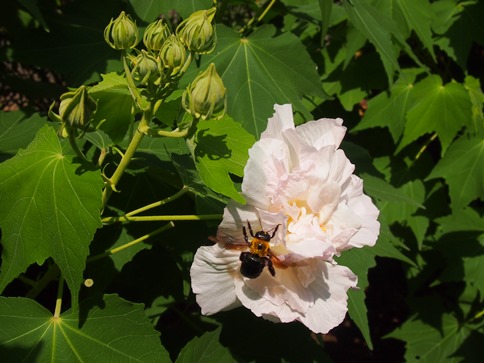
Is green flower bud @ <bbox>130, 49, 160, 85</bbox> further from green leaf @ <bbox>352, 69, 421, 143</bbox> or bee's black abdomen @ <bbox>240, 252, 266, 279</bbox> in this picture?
green leaf @ <bbox>352, 69, 421, 143</bbox>

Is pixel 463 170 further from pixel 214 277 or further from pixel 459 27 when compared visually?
pixel 214 277

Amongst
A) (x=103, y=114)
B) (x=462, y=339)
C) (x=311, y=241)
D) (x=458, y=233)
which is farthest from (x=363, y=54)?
(x=311, y=241)

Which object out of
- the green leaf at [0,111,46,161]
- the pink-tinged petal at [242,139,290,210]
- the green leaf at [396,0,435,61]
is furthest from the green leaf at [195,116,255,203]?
the green leaf at [396,0,435,61]

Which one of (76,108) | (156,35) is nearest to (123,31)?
(156,35)

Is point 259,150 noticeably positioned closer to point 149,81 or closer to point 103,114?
point 149,81

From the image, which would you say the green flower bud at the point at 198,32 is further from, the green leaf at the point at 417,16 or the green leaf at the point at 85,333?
the green leaf at the point at 417,16

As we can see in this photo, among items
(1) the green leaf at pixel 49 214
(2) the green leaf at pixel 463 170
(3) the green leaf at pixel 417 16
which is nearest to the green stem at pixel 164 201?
(1) the green leaf at pixel 49 214
